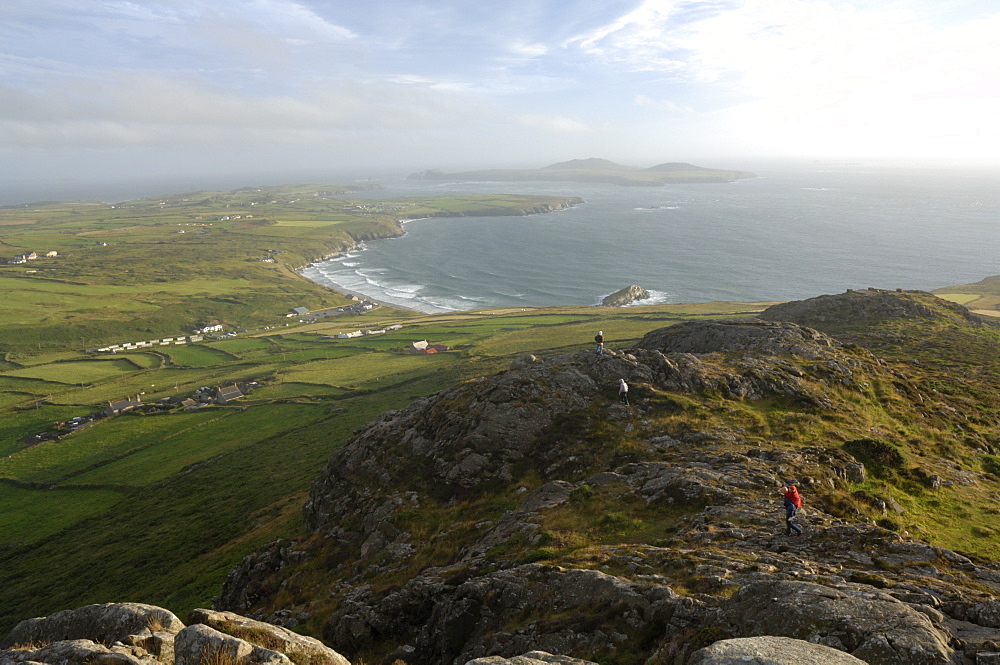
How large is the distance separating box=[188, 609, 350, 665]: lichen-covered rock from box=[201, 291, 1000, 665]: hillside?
5124 millimetres

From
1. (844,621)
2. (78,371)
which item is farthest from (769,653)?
(78,371)

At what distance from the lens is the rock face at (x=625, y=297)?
16538 cm

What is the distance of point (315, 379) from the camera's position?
333ft

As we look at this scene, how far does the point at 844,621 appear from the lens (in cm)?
1282

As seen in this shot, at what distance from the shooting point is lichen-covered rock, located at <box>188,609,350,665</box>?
1461 centimetres

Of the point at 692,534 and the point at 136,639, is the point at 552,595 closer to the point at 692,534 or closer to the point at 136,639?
the point at 692,534

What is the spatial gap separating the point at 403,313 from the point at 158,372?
236 ft

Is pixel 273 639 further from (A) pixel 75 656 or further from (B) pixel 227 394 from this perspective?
(B) pixel 227 394

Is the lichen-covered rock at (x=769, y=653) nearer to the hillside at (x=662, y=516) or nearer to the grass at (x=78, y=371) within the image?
the hillside at (x=662, y=516)

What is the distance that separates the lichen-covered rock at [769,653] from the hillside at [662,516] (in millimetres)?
844

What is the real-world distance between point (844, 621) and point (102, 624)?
21.5m

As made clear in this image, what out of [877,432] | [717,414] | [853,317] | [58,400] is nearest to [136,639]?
[717,414]

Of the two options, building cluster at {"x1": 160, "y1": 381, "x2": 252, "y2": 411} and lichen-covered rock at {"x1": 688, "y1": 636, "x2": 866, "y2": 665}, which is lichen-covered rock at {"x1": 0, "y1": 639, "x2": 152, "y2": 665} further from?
building cluster at {"x1": 160, "y1": 381, "x2": 252, "y2": 411}

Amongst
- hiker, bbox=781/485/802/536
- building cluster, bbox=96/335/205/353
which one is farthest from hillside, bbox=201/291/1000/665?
building cluster, bbox=96/335/205/353
